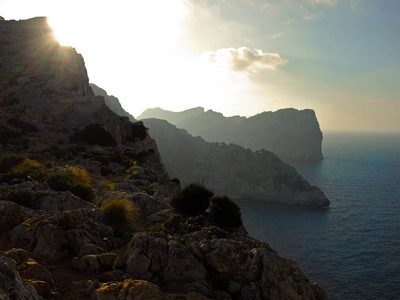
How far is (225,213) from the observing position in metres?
13.1

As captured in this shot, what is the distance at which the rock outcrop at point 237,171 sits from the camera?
118125 millimetres

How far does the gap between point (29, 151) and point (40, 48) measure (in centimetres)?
5231

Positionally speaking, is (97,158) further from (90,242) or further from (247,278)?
(247,278)

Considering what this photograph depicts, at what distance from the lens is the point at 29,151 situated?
29.8 metres

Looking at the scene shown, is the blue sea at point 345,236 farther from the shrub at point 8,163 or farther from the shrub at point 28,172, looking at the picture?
the shrub at point 8,163

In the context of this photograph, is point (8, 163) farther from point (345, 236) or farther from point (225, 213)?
point (345, 236)

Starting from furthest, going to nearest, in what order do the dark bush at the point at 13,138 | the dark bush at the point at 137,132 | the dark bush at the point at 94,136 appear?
the dark bush at the point at 137,132 < the dark bush at the point at 94,136 < the dark bush at the point at 13,138

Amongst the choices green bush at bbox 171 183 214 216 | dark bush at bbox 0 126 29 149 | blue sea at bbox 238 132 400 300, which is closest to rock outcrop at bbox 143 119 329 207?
blue sea at bbox 238 132 400 300

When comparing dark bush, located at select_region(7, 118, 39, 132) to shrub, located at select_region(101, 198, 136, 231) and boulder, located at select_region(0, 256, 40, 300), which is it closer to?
shrub, located at select_region(101, 198, 136, 231)

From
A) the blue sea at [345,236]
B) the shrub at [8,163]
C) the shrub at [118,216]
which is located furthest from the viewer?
the blue sea at [345,236]

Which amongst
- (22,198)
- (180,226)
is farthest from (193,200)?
(22,198)

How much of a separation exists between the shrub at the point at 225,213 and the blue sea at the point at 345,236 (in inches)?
1894

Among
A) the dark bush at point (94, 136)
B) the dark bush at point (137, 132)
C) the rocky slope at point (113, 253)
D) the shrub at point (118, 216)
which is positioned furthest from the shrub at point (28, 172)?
the dark bush at point (137, 132)

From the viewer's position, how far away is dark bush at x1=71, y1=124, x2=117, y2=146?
40.1m
